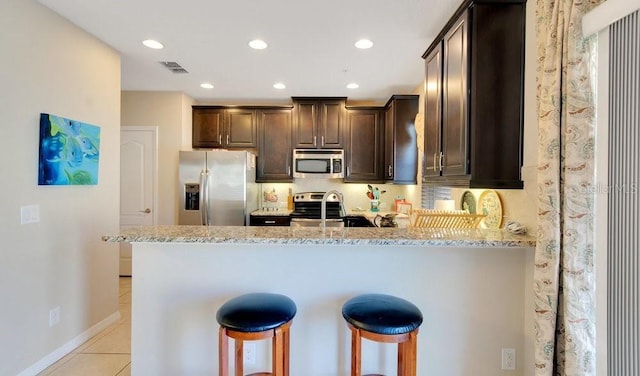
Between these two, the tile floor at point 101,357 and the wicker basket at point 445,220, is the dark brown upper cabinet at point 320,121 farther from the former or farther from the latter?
the tile floor at point 101,357

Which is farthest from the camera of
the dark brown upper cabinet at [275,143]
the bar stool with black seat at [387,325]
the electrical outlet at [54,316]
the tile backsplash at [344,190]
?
the tile backsplash at [344,190]

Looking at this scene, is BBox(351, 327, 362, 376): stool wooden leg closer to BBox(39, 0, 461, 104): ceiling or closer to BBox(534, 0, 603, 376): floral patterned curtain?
BBox(534, 0, 603, 376): floral patterned curtain

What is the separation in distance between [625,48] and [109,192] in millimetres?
3574

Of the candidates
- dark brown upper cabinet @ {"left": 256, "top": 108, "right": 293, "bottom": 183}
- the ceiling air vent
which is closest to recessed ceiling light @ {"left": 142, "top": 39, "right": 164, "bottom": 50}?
the ceiling air vent

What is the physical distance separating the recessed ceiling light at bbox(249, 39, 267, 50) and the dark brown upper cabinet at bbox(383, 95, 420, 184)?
1854 mm

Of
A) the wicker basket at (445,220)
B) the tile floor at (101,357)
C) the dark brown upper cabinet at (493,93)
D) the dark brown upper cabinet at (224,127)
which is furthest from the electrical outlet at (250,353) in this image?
the dark brown upper cabinet at (224,127)

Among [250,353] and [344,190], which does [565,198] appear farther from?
[344,190]

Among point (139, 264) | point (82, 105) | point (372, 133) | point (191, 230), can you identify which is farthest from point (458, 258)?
point (82, 105)

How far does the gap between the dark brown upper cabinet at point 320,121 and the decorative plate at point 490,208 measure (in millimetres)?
2400

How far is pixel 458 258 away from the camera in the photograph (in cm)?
173

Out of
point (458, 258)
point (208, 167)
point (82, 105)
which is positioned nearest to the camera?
point (458, 258)

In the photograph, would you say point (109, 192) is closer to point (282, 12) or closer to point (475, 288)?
point (282, 12)

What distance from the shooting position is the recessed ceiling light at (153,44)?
252cm

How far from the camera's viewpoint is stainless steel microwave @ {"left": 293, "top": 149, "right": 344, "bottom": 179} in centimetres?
412
